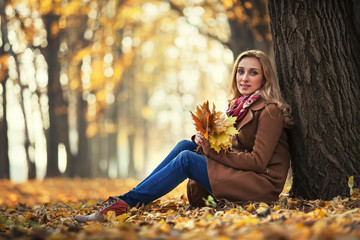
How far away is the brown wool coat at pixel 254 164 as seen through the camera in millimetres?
4012

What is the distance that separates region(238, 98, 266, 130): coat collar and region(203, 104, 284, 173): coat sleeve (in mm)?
85

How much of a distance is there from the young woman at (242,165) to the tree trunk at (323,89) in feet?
0.68

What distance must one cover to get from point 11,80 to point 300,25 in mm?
13809

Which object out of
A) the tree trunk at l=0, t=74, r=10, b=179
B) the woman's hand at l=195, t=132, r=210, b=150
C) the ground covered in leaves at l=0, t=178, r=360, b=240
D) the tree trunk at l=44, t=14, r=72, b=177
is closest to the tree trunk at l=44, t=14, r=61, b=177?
the tree trunk at l=44, t=14, r=72, b=177

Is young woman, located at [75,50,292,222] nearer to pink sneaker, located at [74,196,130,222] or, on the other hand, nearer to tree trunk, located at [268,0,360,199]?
pink sneaker, located at [74,196,130,222]

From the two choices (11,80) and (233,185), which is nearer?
(233,185)

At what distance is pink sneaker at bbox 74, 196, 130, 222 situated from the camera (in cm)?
400

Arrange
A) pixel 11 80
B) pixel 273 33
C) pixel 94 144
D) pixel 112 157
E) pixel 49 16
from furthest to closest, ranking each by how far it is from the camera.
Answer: pixel 112 157 → pixel 94 144 → pixel 11 80 → pixel 49 16 → pixel 273 33

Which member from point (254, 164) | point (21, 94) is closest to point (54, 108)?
point (21, 94)

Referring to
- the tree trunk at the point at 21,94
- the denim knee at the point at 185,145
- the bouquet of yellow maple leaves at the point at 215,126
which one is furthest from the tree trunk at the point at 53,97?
the bouquet of yellow maple leaves at the point at 215,126

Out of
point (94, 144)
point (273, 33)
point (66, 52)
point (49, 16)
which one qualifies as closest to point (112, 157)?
point (94, 144)

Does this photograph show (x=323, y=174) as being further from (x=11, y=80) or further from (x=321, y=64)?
(x=11, y=80)

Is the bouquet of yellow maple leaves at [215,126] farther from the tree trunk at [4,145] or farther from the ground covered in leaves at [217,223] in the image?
the tree trunk at [4,145]

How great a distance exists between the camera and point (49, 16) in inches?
571
